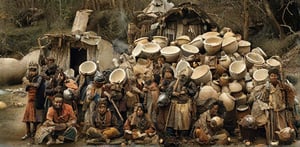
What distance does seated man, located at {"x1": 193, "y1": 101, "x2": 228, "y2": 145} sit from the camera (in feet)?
37.0

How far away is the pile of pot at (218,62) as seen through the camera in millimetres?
11898

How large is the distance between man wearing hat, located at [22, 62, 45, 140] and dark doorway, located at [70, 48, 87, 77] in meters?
3.43

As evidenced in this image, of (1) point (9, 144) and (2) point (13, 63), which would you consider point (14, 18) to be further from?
(1) point (9, 144)

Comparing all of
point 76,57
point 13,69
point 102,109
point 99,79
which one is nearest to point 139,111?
point 102,109

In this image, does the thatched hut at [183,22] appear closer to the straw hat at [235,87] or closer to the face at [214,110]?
the straw hat at [235,87]

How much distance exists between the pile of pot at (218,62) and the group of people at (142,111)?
8.2 inches

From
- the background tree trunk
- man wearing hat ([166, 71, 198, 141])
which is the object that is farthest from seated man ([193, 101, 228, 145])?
the background tree trunk

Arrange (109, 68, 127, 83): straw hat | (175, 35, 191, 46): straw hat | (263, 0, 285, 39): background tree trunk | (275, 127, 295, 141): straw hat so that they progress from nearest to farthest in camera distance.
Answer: (275, 127, 295, 141): straw hat → (109, 68, 127, 83): straw hat → (175, 35, 191, 46): straw hat → (263, 0, 285, 39): background tree trunk

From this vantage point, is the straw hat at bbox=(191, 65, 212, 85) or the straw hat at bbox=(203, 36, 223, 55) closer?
the straw hat at bbox=(191, 65, 212, 85)

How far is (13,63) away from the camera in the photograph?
17.7 meters

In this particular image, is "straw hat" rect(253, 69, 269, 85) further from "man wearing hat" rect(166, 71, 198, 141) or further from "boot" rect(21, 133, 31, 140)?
"boot" rect(21, 133, 31, 140)

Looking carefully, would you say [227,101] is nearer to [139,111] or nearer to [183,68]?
[183,68]

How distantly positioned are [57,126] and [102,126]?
861 millimetres

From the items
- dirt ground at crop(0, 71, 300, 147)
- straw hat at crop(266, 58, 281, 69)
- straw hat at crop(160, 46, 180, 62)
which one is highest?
straw hat at crop(160, 46, 180, 62)
